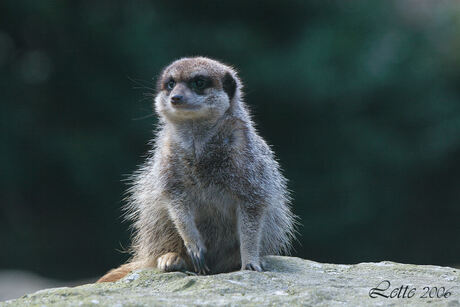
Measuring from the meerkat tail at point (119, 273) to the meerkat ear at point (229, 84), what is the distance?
129cm

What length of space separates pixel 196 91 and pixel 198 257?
102cm

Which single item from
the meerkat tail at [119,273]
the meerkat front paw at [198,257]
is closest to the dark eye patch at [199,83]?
the meerkat front paw at [198,257]

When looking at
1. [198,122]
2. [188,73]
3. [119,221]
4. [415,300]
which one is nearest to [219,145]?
[198,122]

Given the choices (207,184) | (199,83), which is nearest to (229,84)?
(199,83)

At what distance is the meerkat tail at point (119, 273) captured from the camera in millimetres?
4562

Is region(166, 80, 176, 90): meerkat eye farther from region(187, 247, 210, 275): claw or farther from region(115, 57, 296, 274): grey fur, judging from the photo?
region(187, 247, 210, 275): claw

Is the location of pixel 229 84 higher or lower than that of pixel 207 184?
higher

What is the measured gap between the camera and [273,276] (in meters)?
3.83

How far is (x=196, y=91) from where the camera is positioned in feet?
A: 14.3

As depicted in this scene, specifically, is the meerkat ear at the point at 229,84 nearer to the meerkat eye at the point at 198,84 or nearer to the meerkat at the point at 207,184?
the meerkat at the point at 207,184

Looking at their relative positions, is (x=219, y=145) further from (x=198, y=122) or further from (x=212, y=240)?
(x=212, y=240)

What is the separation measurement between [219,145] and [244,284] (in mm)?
950

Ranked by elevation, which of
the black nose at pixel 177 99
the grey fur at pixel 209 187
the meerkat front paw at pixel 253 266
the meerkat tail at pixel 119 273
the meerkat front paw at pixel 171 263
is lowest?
the meerkat tail at pixel 119 273

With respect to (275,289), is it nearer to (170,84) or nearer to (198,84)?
(198,84)
